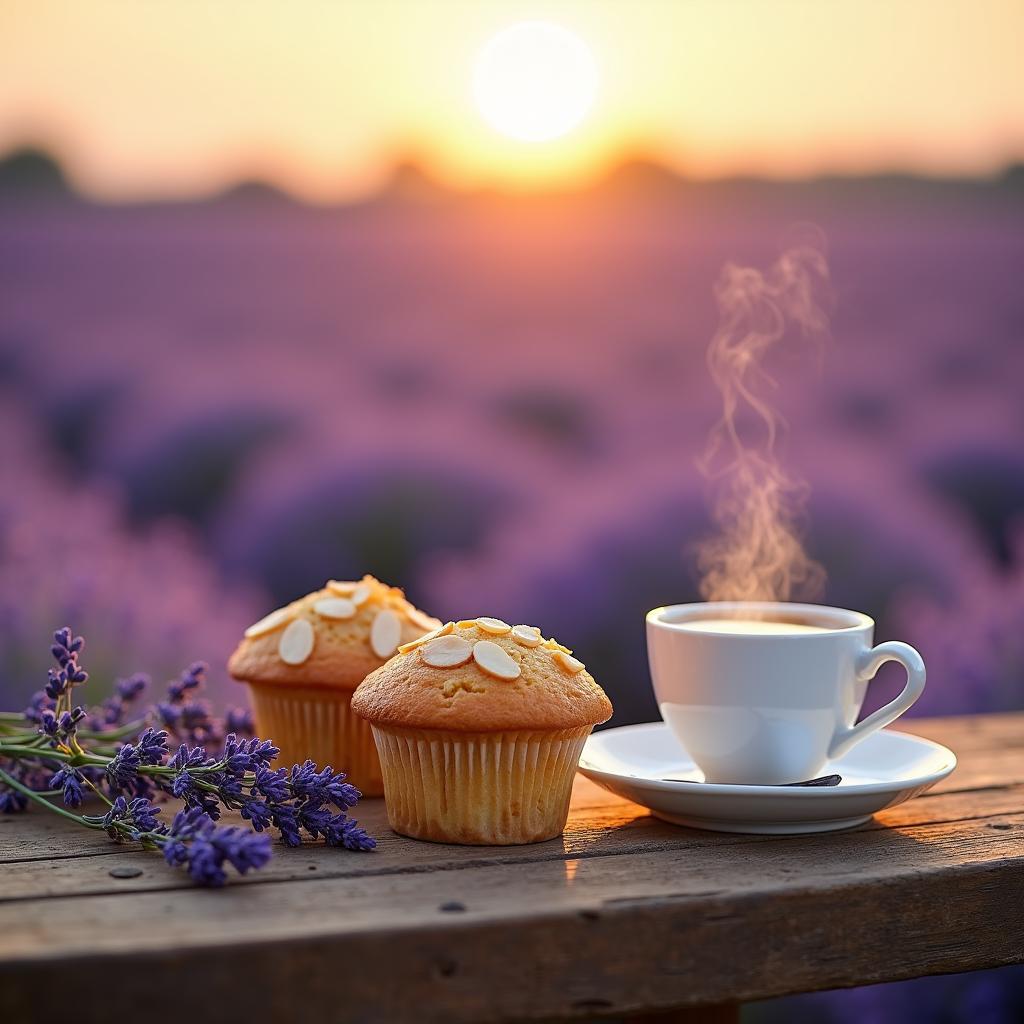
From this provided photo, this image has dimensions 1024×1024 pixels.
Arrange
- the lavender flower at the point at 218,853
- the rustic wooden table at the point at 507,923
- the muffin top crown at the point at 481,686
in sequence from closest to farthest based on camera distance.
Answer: the rustic wooden table at the point at 507,923 → the lavender flower at the point at 218,853 → the muffin top crown at the point at 481,686

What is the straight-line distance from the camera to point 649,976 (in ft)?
3.38

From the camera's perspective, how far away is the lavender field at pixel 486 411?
2.94 meters

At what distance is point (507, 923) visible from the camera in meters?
0.98

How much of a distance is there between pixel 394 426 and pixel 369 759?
221 cm

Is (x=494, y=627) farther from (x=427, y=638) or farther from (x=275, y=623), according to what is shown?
(x=275, y=623)

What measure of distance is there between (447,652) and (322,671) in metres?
0.19

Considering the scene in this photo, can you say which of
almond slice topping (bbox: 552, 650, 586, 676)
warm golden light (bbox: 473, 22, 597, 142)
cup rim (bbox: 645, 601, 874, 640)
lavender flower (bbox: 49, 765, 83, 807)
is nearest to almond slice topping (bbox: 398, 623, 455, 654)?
almond slice topping (bbox: 552, 650, 586, 676)

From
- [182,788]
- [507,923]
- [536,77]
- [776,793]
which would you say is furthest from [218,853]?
[536,77]

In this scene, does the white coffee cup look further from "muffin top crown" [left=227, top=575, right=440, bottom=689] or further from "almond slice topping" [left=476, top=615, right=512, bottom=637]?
"muffin top crown" [left=227, top=575, right=440, bottom=689]

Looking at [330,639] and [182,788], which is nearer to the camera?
[182,788]

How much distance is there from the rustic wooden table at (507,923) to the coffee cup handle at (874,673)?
95 millimetres

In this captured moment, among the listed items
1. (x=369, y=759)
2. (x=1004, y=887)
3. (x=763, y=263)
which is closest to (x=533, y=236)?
(x=763, y=263)

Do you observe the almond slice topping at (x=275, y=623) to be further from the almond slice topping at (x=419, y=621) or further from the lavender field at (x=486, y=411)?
the lavender field at (x=486, y=411)

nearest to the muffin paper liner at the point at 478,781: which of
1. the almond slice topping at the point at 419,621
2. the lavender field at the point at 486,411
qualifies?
the almond slice topping at the point at 419,621
